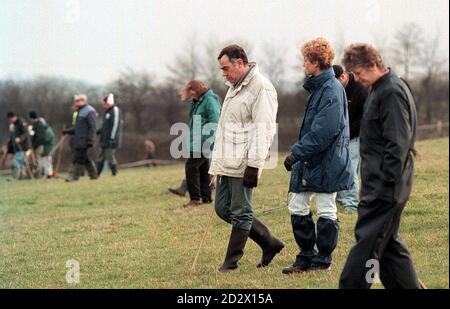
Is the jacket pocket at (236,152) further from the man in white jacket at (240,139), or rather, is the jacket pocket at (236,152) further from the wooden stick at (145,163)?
the wooden stick at (145,163)

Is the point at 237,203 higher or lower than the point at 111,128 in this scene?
higher

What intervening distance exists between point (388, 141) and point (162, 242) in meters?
4.53

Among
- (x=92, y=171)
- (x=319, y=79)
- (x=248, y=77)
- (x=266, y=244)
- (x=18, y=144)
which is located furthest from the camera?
(x=18, y=144)

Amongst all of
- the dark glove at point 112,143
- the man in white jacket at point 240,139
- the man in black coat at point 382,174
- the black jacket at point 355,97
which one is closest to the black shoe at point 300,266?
the man in white jacket at point 240,139

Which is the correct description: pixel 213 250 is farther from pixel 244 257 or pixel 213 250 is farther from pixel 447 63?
pixel 447 63

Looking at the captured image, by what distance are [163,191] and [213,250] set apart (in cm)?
726

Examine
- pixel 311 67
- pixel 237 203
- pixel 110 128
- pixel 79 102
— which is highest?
pixel 311 67

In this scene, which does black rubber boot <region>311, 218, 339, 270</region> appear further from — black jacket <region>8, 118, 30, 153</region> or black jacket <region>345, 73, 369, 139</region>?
black jacket <region>8, 118, 30, 153</region>

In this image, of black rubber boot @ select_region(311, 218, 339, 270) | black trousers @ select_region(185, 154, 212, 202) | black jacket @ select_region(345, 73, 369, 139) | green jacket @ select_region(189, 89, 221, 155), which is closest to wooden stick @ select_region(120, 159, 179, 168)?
black trousers @ select_region(185, 154, 212, 202)

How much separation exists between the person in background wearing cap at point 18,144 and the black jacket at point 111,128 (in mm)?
5483

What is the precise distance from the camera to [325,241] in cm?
740

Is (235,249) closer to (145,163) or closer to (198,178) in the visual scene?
(198,178)

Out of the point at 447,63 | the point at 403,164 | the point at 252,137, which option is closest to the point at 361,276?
the point at 403,164

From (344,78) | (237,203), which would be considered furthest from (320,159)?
(344,78)
